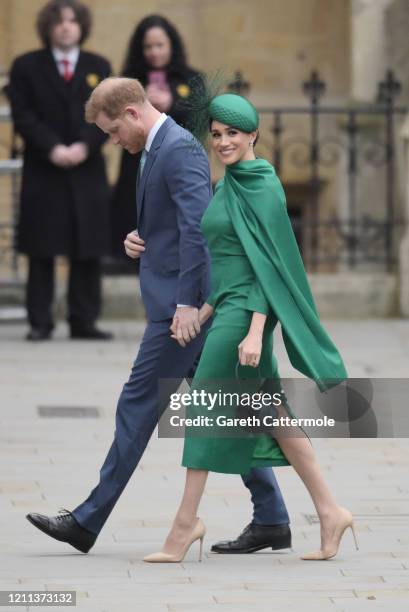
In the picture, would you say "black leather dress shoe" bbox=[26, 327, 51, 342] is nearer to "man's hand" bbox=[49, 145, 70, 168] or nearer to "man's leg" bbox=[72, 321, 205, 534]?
"man's hand" bbox=[49, 145, 70, 168]

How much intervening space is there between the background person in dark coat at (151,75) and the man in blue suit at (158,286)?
5278mm

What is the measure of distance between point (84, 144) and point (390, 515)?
526 centimetres

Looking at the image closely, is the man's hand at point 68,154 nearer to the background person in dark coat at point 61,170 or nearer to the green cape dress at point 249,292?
the background person in dark coat at point 61,170

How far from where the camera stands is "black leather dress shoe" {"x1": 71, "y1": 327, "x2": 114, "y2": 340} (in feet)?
40.5

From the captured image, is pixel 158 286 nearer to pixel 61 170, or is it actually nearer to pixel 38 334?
pixel 61 170

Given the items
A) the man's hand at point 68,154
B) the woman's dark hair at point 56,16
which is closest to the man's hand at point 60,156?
the man's hand at point 68,154

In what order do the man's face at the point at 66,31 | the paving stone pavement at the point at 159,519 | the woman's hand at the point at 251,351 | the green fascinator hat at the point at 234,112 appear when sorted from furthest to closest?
the man's face at the point at 66,31 < the green fascinator hat at the point at 234,112 < the woman's hand at the point at 251,351 < the paving stone pavement at the point at 159,519

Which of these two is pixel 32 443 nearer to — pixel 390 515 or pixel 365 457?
pixel 365 457

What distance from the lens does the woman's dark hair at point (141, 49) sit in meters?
11.9

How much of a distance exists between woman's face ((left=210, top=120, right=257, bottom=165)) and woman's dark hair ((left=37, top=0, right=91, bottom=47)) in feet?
19.6

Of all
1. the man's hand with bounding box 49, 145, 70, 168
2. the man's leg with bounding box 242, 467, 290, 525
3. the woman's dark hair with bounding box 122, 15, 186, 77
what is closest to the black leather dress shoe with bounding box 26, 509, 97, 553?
the man's leg with bounding box 242, 467, 290, 525

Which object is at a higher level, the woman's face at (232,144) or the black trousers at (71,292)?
the woman's face at (232,144)

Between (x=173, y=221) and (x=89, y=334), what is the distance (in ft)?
19.5

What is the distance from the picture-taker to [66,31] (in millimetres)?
12016
